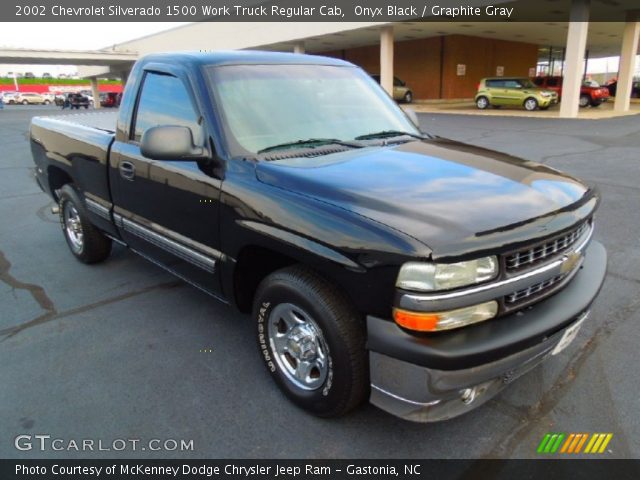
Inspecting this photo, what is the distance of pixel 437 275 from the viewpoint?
1973mm

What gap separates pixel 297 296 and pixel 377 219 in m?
0.58

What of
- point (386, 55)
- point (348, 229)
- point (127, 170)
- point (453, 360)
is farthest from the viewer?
point (386, 55)

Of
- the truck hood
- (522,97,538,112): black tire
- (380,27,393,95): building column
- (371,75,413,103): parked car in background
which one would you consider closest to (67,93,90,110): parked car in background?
(371,75,413,103): parked car in background

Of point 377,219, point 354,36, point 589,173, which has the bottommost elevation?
point 589,173

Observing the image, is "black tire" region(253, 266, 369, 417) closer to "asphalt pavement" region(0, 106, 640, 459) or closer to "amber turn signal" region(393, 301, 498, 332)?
"asphalt pavement" region(0, 106, 640, 459)

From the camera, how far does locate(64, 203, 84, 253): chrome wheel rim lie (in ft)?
15.7

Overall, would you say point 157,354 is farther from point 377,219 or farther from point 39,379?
point 377,219

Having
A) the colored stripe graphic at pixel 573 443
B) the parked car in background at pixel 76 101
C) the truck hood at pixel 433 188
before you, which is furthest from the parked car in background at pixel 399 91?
the parked car in background at pixel 76 101

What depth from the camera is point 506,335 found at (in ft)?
6.76

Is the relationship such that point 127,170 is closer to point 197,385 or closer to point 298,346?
point 197,385

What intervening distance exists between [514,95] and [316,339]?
2468 centimetres

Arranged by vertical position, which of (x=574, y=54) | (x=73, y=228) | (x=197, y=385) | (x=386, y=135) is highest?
(x=574, y=54)

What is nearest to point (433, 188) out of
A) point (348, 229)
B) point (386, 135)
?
point (348, 229)

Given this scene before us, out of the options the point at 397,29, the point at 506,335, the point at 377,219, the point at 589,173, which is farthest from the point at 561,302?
the point at 397,29
